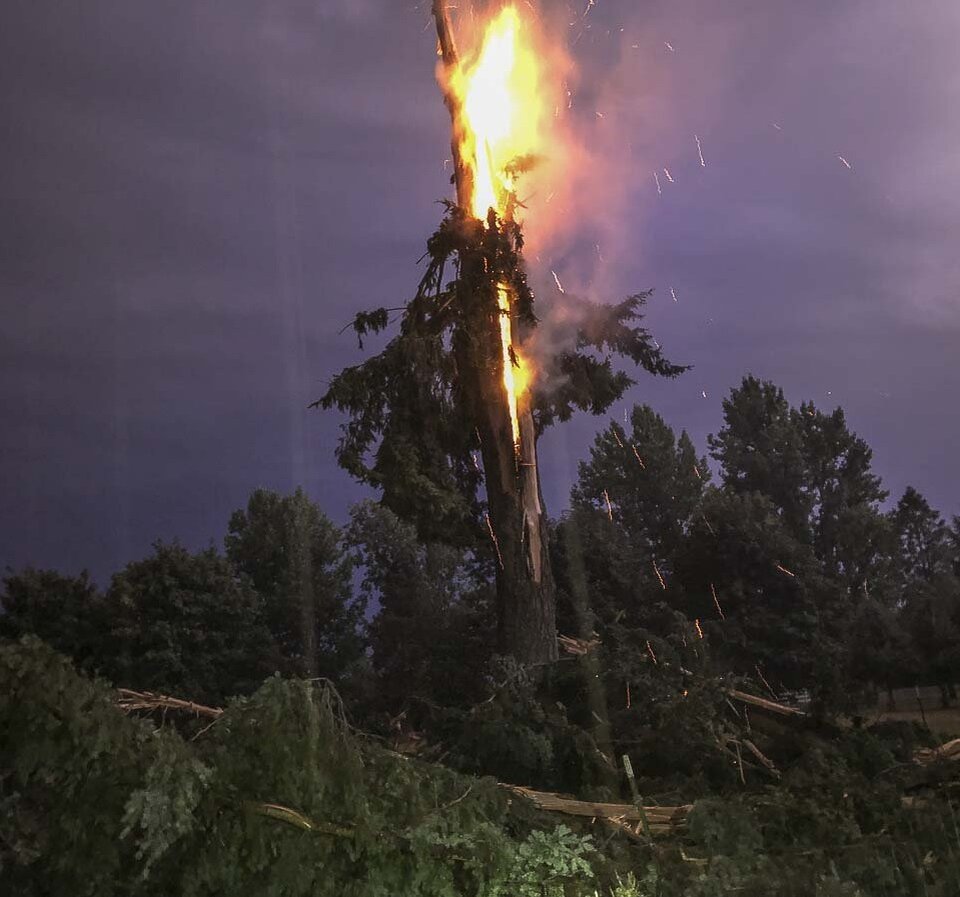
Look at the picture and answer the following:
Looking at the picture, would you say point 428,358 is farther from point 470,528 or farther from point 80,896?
point 80,896

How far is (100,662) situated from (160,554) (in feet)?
8.94

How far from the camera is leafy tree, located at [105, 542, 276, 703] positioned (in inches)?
723

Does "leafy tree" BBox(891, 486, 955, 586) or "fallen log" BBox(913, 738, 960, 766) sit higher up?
"leafy tree" BBox(891, 486, 955, 586)

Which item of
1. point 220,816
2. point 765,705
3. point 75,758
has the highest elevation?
point 765,705

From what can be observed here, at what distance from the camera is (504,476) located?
1158cm

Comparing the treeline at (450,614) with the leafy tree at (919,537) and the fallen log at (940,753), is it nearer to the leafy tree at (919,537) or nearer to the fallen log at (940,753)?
the fallen log at (940,753)

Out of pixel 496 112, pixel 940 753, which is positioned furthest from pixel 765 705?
pixel 496 112

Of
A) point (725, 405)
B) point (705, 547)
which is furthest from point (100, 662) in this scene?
point (725, 405)

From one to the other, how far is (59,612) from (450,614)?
8469mm

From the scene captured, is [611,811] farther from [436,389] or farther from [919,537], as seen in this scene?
[919,537]

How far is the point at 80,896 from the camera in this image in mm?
3637

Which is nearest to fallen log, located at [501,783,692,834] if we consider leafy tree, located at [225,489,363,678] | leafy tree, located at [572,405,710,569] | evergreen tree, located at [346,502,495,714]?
evergreen tree, located at [346,502,495,714]

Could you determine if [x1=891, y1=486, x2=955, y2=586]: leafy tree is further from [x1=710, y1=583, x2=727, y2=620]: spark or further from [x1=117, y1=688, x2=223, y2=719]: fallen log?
[x1=117, y1=688, x2=223, y2=719]: fallen log

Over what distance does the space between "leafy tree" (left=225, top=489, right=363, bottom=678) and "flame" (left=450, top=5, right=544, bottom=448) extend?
14.2 meters
